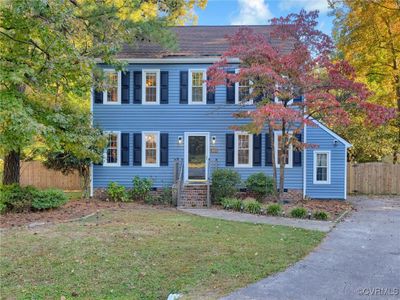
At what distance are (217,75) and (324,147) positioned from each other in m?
6.07

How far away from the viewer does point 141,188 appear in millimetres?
14328

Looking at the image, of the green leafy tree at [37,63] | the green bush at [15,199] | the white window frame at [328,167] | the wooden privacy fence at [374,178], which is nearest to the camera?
the green leafy tree at [37,63]

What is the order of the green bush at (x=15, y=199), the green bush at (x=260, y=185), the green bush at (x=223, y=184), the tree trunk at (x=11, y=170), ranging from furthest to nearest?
the green bush at (x=260, y=185) → the green bush at (x=223, y=184) → the tree trunk at (x=11, y=170) → the green bush at (x=15, y=199)

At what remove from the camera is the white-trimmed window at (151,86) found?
48.9 feet

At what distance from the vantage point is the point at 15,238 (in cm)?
720

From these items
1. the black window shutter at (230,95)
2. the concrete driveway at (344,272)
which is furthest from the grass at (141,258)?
the black window shutter at (230,95)

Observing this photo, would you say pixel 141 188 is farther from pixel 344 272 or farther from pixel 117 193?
pixel 344 272

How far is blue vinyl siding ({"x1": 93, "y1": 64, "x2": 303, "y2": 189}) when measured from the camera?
14766 millimetres

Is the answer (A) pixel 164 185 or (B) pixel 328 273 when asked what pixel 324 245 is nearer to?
(B) pixel 328 273

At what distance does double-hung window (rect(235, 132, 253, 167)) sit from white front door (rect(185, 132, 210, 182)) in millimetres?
1292

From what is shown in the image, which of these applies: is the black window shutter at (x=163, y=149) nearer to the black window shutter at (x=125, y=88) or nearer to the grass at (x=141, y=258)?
the black window shutter at (x=125, y=88)

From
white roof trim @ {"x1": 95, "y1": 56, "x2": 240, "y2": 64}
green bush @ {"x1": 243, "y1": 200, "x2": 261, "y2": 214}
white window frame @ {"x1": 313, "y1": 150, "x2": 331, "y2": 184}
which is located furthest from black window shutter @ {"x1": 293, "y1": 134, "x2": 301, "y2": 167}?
white roof trim @ {"x1": 95, "y1": 56, "x2": 240, "y2": 64}

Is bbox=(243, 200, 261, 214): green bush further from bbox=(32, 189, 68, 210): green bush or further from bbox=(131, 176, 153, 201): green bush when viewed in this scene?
bbox=(32, 189, 68, 210): green bush

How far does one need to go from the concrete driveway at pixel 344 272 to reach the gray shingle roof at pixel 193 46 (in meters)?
9.33
